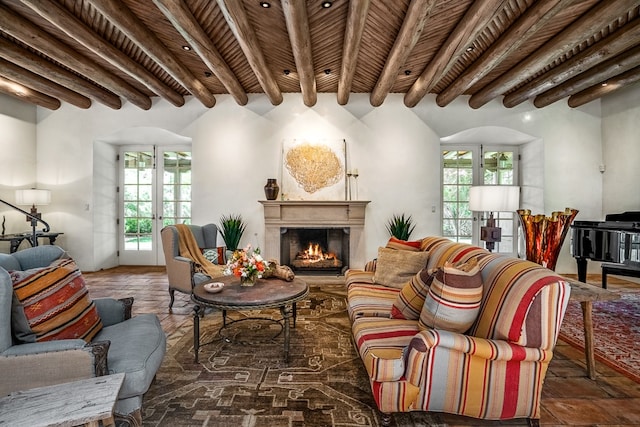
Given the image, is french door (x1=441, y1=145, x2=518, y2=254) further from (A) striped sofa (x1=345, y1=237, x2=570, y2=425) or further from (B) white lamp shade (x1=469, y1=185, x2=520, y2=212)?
(A) striped sofa (x1=345, y1=237, x2=570, y2=425)

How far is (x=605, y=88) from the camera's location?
15.0ft

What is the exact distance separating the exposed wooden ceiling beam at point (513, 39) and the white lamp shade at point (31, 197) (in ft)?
21.4

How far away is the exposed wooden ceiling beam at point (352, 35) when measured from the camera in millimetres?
2701

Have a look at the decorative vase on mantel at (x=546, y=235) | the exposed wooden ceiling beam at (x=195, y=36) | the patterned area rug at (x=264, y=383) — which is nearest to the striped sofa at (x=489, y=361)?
the patterned area rug at (x=264, y=383)

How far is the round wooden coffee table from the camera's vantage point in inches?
89.9

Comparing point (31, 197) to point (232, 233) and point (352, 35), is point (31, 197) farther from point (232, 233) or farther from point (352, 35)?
point (352, 35)

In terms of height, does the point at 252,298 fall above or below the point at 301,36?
below

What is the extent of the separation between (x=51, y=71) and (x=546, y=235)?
575cm

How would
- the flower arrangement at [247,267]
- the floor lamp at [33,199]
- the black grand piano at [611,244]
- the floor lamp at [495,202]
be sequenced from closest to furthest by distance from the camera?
1. the flower arrangement at [247,267]
2. the floor lamp at [495,202]
3. the black grand piano at [611,244]
4. the floor lamp at [33,199]

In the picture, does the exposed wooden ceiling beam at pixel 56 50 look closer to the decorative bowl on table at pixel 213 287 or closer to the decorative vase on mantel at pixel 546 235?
the decorative bowl on table at pixel 213 287

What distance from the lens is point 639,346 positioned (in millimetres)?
2697

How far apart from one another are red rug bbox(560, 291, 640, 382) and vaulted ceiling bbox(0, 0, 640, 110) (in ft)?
9.27

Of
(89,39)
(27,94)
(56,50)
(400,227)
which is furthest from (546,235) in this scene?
(27,94)

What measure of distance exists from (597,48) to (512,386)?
3922 mm
